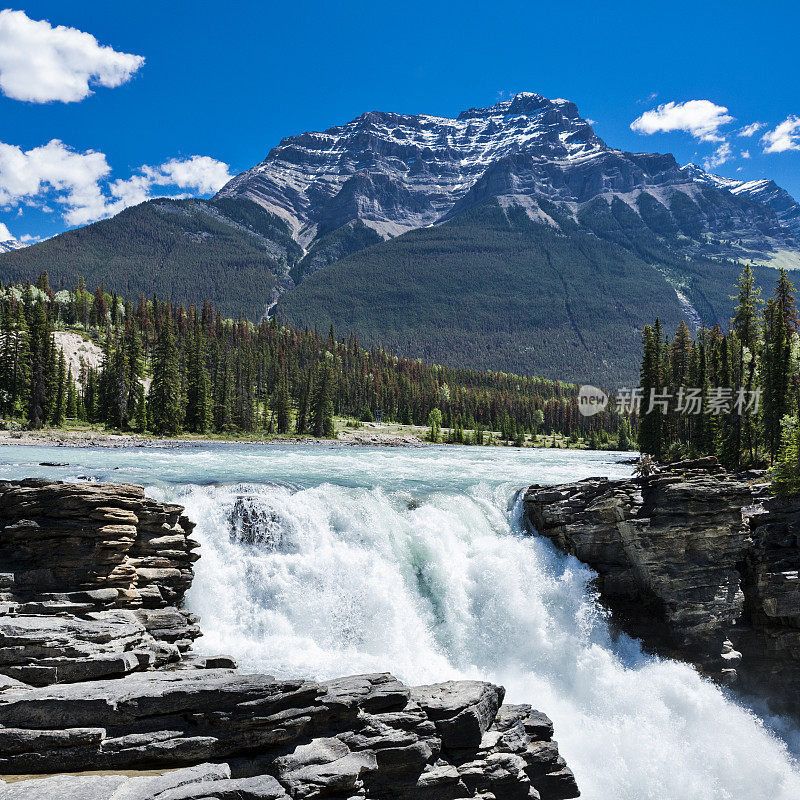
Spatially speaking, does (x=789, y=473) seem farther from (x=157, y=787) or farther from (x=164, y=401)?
(x=164, y=401)

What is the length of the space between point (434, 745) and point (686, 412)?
6281cm

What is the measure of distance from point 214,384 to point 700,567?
314 ft

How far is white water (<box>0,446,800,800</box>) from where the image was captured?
18.2m

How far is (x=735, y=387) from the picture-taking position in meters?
56.1

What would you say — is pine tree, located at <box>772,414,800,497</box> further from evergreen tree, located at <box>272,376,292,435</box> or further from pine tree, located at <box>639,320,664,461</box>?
evergreen tree, located at <box>272,376,292,435</box>

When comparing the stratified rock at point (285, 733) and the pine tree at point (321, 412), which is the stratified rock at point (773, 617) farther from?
the pine tree at point (321, 412)

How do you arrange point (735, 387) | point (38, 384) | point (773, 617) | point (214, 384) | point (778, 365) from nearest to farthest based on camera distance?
point (773, 617), point (778, 365), point (735, 387), point (38, 384), point (214, 384)

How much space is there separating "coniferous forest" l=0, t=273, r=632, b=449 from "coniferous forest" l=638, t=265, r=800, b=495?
167ft

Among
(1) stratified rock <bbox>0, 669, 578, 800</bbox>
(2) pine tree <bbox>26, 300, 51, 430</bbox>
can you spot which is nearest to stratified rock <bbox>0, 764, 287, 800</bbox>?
(1) stratified rock <bbox>0, 669, 578, 800</bbox>

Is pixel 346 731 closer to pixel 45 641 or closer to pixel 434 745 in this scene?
pixel 434 745

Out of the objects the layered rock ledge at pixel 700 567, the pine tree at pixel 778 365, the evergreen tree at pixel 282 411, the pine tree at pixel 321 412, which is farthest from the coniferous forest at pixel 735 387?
the evergreen tree at pixel 282 411

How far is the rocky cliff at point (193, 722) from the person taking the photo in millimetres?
9617

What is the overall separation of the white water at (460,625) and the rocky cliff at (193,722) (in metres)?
4.14

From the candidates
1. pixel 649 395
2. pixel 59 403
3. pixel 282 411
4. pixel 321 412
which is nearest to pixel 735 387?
pixel 649 395
